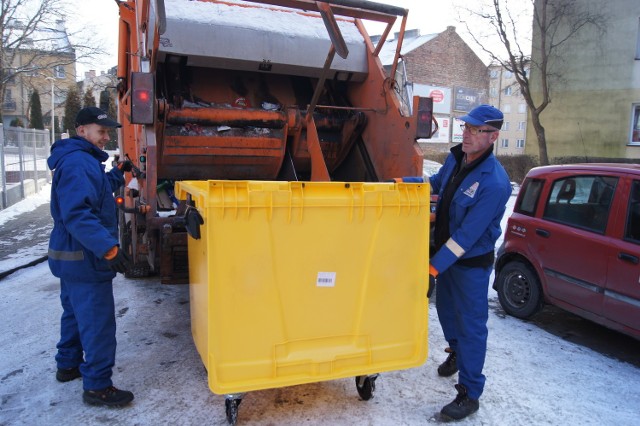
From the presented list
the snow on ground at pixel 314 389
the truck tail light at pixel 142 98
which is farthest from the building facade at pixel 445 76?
the truck tail light at pixel 142 98

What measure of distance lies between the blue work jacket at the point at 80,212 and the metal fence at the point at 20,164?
29.0 ft

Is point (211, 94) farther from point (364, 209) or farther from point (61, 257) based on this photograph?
point (364, 209)

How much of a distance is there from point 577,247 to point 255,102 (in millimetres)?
3268

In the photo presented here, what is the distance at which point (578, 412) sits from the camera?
10.1ft

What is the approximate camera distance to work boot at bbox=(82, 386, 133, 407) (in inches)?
117

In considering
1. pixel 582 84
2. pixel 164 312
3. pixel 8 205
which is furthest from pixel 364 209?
pixel 582 84

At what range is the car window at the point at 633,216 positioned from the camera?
3900mm

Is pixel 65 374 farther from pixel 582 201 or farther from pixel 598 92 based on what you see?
pixel 598 92

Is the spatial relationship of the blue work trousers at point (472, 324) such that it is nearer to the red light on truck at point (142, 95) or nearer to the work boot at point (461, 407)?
the work boot at point (461, 407)

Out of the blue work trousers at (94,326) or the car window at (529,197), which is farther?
the car window at (529,197)

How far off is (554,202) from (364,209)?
9.10ft

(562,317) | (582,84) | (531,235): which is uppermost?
(582,84)

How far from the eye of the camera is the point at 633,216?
13.0ft

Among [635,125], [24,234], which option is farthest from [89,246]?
[635,125]
